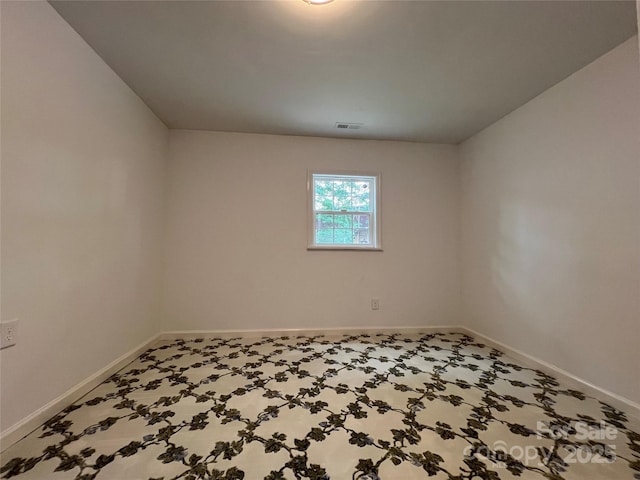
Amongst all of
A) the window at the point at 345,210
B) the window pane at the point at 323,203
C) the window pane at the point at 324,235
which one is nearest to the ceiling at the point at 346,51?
the window at the point at 345,210

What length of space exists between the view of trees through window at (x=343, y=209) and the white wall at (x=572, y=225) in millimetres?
1337

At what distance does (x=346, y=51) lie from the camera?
72.8 inches

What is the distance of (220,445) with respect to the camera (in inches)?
51.8

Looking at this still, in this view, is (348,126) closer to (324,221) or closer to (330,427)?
(324,221)

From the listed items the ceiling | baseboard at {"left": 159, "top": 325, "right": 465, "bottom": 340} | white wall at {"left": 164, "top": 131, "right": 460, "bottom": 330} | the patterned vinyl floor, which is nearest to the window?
white wall at {"left": 164, "top": 131, "right": 460, "bottom": 330}

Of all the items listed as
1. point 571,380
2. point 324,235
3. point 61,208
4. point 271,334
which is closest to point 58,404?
point 61,208

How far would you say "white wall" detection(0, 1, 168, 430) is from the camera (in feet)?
4.36

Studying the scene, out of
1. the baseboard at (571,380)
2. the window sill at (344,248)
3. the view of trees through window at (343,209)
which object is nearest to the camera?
the baseboard at (571,380)

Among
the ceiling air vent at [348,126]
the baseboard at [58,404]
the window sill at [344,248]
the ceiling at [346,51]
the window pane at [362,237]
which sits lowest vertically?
the baseboard at [58,404]

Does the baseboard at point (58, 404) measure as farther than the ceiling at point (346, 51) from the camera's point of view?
No

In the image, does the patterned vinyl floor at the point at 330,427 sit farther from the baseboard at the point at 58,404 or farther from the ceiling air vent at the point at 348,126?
the ceiling air vent at the point at 348,126

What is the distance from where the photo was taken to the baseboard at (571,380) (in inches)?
64.4

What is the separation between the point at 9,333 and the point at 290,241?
225cm

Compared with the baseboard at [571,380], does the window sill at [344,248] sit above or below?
Answer: above
